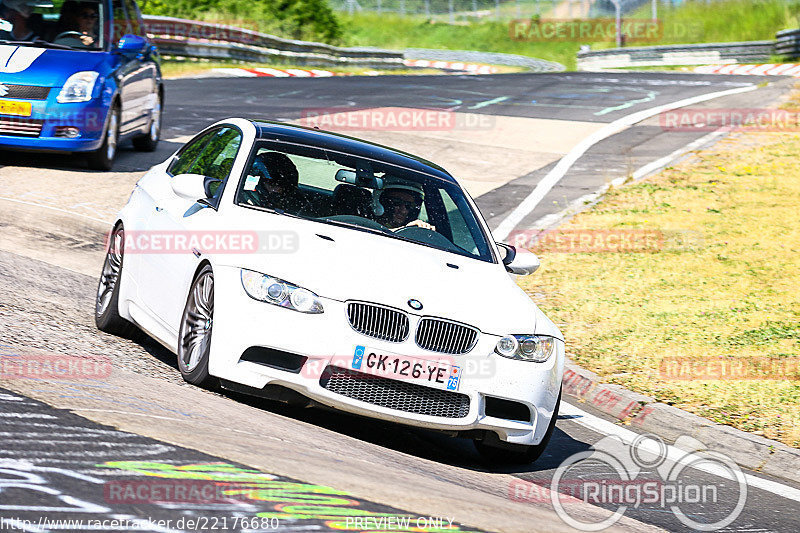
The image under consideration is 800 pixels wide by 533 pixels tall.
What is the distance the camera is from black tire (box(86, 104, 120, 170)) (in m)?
13.8

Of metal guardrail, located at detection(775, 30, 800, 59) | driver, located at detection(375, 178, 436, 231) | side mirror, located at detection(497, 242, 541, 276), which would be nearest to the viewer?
driver, located at detection(375, 178, 436, 231)

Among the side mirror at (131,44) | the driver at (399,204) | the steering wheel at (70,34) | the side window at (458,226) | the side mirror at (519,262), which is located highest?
the steering wheel at (70,34)

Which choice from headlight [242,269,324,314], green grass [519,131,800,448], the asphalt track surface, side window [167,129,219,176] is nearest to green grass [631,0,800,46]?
green grass [519,131,800,448]

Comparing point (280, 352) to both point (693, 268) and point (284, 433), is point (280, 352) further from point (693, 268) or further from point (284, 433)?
point (693, 268)

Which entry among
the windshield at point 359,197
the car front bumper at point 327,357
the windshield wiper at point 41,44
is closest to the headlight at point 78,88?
the windshield wiper at point 41,44

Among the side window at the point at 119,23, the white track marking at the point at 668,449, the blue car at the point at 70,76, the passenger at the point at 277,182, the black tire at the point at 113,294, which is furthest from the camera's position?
the side window at the point at 119,23

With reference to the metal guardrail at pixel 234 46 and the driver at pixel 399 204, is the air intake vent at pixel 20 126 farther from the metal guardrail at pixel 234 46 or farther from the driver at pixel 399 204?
the metal guardrail at pixel 234 46

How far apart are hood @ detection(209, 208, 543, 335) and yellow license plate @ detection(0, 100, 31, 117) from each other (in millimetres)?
6873

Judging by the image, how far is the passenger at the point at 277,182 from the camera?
7125 millimetres

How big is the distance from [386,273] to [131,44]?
865 centimetres

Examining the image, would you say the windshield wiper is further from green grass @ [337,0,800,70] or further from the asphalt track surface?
green grass @ [337,0,800,70]

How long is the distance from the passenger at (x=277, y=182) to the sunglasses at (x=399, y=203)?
55 cm

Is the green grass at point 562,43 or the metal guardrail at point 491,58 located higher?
the green grass at point 562,43

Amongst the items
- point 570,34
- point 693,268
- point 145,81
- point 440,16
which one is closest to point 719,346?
point 693,268
